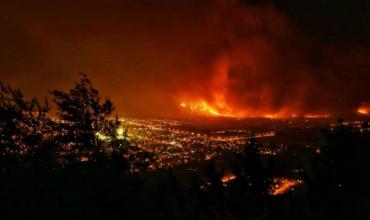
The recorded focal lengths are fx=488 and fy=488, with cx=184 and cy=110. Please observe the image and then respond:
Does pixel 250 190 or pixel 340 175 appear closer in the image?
pixel 340 175

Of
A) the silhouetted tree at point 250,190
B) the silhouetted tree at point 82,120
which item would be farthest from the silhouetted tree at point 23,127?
the silhouetted tree at point 250,190

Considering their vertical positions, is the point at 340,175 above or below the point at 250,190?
above

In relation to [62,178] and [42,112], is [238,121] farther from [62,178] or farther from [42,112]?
[62,178]

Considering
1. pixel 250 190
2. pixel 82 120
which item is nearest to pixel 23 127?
pixel 82 120

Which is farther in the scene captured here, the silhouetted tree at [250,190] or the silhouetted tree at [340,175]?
the silhouetted tree at [250,190]

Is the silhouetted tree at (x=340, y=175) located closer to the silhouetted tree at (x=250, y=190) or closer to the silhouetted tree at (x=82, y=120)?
the silhouetted tree at (x=250, y=190)

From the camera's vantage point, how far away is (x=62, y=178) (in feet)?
35.5

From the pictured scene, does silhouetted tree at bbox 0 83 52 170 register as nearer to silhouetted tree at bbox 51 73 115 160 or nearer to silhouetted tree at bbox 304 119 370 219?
silhouetted tree at bbox 51 73 115 160

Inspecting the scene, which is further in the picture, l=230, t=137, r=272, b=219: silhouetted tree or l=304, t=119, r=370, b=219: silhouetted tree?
l=230, t=137, r=272, b=219: silhouetted tree

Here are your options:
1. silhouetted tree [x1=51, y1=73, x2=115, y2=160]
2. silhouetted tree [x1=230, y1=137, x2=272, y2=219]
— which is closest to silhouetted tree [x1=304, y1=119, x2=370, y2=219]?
silhouetted tree [x1=230, y1=137, x2=272, y2=219]

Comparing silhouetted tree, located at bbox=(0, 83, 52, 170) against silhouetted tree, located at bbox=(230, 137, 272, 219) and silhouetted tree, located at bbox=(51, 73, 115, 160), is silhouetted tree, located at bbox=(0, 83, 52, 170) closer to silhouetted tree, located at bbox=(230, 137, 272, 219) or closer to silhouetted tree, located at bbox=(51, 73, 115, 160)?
silhouetted tree, located at bbox=(51, 73, 115, 160)

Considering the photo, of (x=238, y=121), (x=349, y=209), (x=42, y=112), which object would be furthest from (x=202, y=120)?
(x=349, y=209)

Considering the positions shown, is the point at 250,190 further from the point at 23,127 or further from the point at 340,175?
the point at 23,127

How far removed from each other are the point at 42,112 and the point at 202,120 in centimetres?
6527
